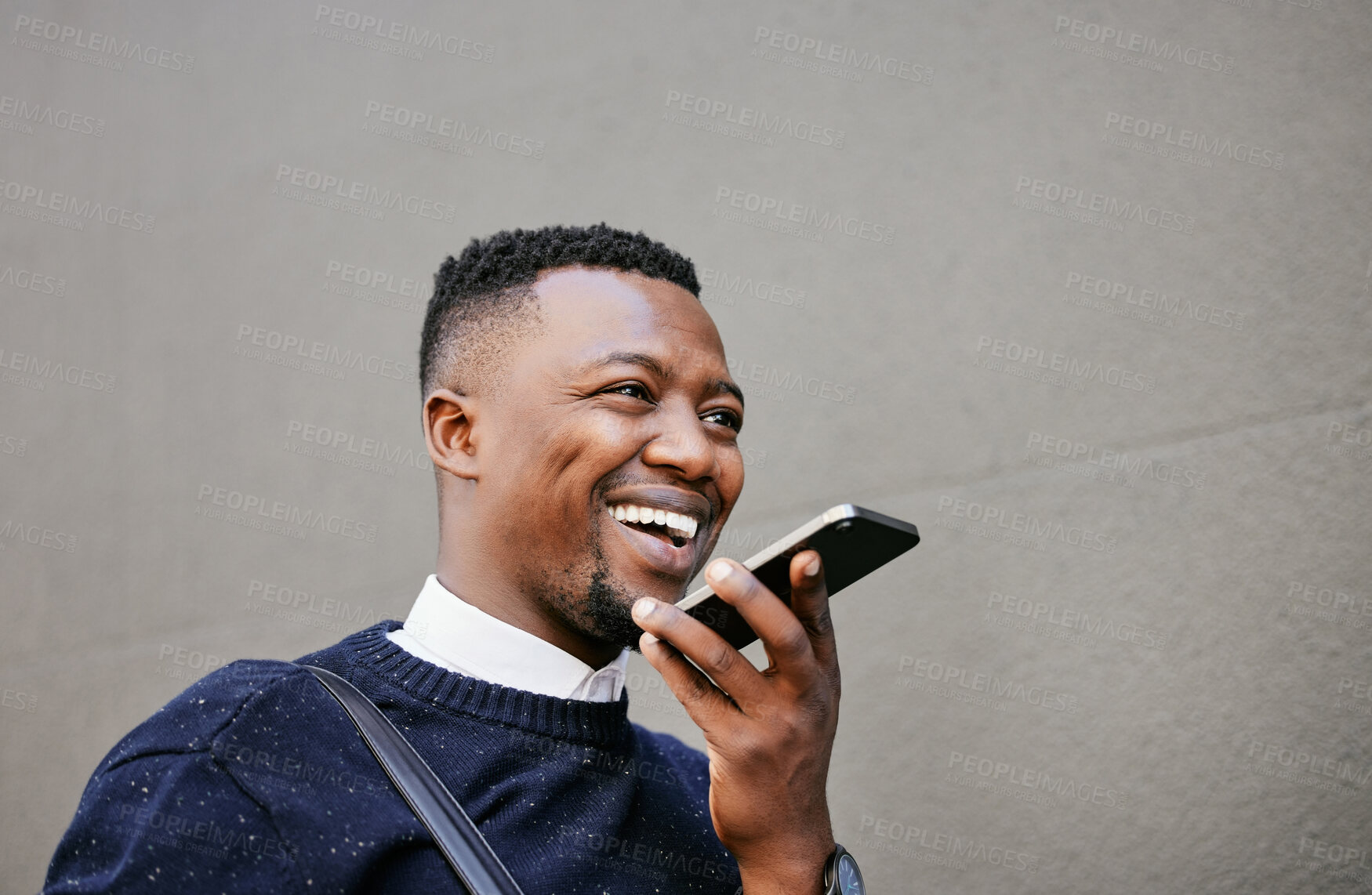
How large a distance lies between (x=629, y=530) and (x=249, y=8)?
3.65 meters

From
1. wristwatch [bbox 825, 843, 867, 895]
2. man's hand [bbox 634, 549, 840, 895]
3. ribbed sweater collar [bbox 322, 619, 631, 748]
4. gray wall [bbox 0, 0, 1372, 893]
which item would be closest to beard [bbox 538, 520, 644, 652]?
ribbed sweater collar [bbox 322, 619, 631, 748]

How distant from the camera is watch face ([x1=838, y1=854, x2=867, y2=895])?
1.43 metres

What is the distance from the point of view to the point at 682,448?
1.68 m

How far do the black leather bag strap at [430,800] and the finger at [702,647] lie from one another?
0.41 metres

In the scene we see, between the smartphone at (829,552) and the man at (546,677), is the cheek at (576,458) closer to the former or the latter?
the man at (546,677)

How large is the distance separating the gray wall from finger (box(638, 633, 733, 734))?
6.29ft

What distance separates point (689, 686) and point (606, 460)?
1.54 feet

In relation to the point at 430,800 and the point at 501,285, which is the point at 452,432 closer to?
the point at 501,285

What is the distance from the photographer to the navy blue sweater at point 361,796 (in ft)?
4.20

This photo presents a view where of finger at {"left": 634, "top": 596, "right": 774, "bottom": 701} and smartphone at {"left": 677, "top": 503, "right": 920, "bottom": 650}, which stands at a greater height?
smartphone at {"left": 677, "top": 503, "right": 920, "bottom": 650}

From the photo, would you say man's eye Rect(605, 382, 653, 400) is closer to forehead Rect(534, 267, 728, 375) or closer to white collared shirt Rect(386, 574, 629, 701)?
forehead Rect(534, 267, 728, 375)

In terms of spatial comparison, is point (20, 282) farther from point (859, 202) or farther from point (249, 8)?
point (859, 202)

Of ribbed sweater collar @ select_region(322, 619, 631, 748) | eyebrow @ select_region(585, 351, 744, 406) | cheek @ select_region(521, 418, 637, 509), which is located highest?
eyebrow @ select_region(585, 351, 744, 406)

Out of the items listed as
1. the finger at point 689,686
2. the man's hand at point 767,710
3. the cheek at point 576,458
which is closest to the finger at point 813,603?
the man's hand at point 767,710
